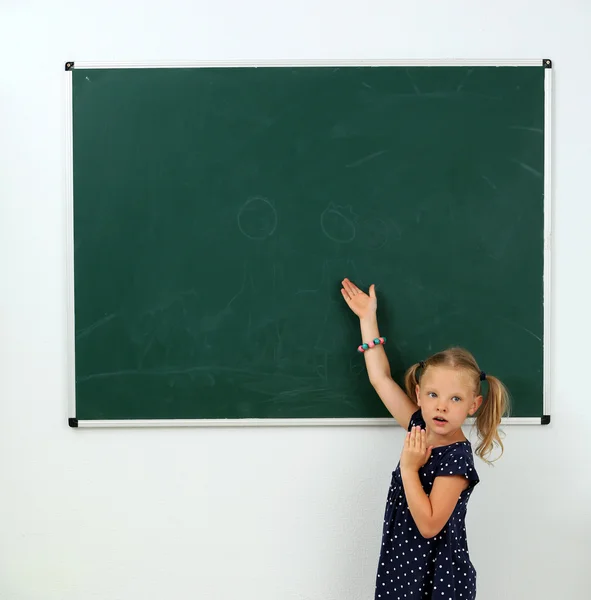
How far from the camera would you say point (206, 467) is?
2.11 meters

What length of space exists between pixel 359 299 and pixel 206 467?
0.81 m

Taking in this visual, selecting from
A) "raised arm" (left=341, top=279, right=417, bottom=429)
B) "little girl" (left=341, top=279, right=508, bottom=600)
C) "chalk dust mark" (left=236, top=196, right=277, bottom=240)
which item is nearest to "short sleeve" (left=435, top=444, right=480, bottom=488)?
"little girl" (left=341, top=279, right=508, bottom=600)

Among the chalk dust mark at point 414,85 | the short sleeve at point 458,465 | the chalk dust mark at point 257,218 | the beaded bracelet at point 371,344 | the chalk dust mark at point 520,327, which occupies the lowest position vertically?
the short sleeve at point 458,465

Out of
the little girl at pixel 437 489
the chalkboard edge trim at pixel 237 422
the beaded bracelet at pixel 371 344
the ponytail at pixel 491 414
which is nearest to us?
the little girl at pixel 437 489

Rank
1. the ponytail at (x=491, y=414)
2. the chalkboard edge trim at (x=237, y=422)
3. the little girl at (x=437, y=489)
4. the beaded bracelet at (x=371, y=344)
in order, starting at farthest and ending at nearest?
the chalkboard edge trim at (x=237, y=422), the beaded bracelet at (x=371, y=344), the ponytail at (x=491, y=414), the little girl at (x=437, y=489)

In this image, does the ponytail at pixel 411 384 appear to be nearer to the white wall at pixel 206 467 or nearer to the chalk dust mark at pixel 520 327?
the white wall at pixel 206 467

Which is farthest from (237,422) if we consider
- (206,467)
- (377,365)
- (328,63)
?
(328,63)

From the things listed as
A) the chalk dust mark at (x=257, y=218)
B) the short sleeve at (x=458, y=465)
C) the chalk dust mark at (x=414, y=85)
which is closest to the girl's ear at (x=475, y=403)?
the short sleeve at (x=458, y=465)

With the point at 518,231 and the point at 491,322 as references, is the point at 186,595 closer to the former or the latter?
the point at 491,322

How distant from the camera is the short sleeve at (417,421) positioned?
188 cm

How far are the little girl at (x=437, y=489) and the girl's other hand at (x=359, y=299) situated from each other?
10.7 inches

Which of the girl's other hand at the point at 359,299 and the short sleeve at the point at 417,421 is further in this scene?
the girl's other hand at the point at 359,299

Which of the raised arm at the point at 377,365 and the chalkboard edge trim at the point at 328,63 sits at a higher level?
the chalkboard edge trim at the point at 328,63

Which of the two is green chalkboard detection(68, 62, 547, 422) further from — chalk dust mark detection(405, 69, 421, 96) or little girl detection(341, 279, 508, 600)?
little girl detection(341, 279, 508, 600)
